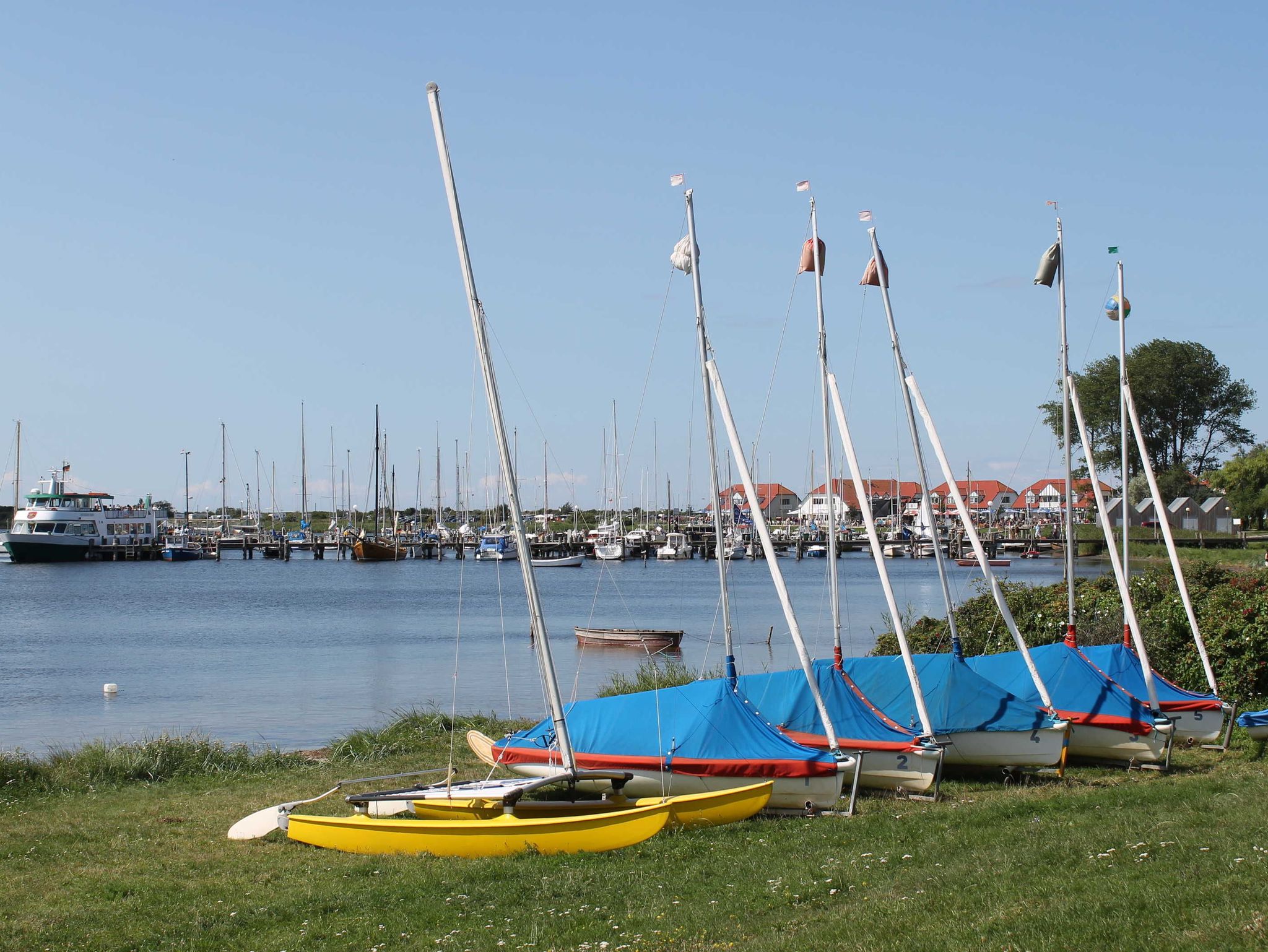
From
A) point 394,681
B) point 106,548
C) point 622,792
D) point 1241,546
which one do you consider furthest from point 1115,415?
point 622,792

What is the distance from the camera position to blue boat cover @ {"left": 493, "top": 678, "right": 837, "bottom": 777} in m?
16.0

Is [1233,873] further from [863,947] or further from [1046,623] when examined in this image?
[1046,623]

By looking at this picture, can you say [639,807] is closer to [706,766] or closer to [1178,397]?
[706,766]

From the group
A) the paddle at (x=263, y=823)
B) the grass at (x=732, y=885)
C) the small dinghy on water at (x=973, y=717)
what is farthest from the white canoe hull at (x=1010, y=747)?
the paddle at (x=263, y=823)

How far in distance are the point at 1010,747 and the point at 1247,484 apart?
11559 cm

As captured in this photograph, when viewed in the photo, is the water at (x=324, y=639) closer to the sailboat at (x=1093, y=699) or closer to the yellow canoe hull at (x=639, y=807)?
the yellow canoe hull at (x=639, y=807)

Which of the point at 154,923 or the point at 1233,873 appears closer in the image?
the point at 1233,873

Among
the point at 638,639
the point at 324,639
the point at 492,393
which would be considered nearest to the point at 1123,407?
the point at 492,393

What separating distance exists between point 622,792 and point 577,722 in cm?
173

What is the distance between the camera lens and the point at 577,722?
57.6 feet

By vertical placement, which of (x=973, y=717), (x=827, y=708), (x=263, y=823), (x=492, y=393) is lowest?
(x=263, y=823)

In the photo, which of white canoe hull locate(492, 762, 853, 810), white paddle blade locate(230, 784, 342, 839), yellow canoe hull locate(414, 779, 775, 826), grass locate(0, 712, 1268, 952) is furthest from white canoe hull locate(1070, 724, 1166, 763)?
white paddle blade locate(230, 784, 342, 839)

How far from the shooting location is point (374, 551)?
434 ft

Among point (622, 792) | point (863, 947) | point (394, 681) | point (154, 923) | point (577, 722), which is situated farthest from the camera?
point (394, 681)
